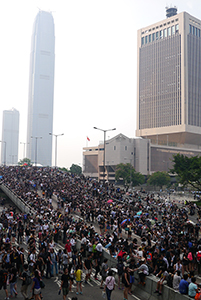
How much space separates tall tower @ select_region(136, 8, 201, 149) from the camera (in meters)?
139

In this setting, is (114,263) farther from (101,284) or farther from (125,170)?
(125,170)

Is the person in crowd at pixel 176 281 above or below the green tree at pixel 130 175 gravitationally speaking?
below

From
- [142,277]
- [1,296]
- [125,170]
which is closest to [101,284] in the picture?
[142,277]

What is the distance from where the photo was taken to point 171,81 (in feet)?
470

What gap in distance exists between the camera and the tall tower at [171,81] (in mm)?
139375

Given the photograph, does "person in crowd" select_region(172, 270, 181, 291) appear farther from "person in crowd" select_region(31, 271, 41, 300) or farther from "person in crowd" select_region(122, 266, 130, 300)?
"person in crowd" select_region(31, 271, 41, 300)

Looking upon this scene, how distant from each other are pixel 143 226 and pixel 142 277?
10598mm

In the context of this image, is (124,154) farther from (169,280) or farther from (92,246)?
(169,280)

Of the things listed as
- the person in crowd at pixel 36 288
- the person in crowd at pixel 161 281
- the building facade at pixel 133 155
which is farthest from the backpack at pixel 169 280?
the building facade at pixel 133 155

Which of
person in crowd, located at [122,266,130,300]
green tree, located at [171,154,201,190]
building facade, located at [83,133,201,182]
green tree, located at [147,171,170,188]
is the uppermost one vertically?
building facade, located at [83,133,201,182]

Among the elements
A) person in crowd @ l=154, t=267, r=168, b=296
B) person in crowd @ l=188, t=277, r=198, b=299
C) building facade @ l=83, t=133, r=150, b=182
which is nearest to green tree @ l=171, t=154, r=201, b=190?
person in crowd @ l=154, t=267, r=168, b=296

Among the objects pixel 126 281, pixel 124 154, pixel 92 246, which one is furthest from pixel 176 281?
pixel 124 154

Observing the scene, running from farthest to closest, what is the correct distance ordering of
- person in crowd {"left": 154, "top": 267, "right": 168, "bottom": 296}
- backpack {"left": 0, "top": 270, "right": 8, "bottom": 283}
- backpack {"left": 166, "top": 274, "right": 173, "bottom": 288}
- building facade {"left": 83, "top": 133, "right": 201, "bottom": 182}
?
building facade {"left": 83, "top": 133, "right": 201, "bottom": 182} → person in crowd {"left": 154, "top": 267, "right": 168, "bottom": 296} → backpack {"left": 166, "top": 274, "right": 173, "bottom": 288} → backpack {"left": 0, "top": 270, "right": 8, "bottom": 283}

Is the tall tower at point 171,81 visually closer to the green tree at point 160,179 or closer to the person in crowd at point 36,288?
the green tree at point 160,179
